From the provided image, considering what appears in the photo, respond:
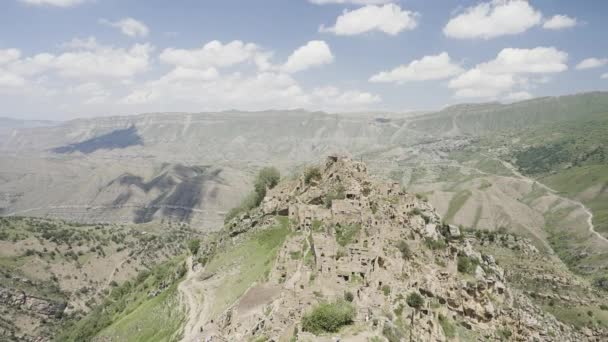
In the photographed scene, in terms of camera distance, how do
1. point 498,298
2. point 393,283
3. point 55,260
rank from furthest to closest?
point 55,260 → point 498,298 → point 393,283

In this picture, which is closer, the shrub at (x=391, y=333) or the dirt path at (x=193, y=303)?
the shrub at (x=391, y=333)

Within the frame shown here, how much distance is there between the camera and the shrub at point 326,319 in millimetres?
Result: 27825

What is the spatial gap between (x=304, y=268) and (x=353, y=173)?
36876 mm

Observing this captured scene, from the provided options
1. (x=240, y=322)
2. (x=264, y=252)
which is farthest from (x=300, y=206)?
(x=240, y=322)

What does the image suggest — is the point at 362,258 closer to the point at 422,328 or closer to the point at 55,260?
the point at 422,328

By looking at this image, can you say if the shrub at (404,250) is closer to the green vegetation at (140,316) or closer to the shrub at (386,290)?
the shrub at (386,290)

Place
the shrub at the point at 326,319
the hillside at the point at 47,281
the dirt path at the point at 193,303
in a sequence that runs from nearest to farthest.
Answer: the shrub at the point at 326,319, the dirt path at the point at 193,303, the hillside at the point at 47,281

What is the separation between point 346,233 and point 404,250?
26.5ft

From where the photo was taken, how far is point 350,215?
61.3 m

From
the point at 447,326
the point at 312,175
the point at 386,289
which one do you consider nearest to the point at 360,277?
the point at 386,289

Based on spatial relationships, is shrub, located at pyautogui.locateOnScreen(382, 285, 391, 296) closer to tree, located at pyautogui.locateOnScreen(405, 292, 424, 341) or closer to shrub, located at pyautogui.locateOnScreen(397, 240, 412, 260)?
tree, located at pyautogui.locateOnScreen(405, 292, 424, 341)

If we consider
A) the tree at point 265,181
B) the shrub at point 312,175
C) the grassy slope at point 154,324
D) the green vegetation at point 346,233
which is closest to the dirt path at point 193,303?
the grassy slope at point 154,324

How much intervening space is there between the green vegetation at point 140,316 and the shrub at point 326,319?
3940 cm

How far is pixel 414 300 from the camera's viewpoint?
41.1m
